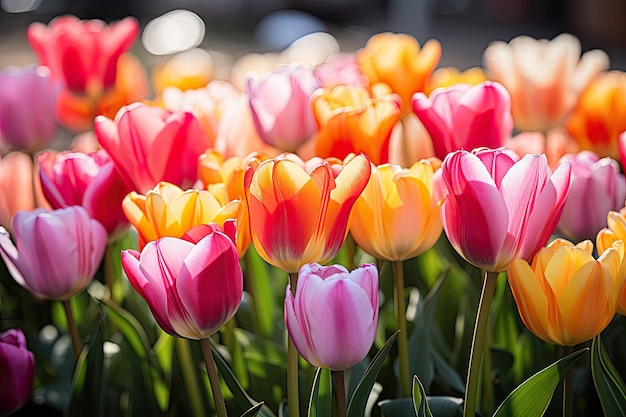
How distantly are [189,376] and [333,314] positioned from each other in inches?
11.0

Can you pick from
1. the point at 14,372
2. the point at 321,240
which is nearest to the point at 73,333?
the point at 14,372

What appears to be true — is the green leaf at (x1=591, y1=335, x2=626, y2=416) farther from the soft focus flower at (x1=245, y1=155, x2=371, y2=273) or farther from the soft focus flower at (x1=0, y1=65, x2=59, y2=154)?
the soft focus flower at (x1=0, y1=65, x2=59, y2=154)

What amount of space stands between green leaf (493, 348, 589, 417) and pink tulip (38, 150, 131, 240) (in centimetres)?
40

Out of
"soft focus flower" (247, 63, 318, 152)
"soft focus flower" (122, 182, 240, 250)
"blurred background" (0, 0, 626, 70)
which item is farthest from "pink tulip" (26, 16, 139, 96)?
"blurred background" (0, 0, 626, 70)

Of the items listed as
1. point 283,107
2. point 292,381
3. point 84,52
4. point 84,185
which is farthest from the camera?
point 84,52

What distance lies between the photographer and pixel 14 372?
820mm

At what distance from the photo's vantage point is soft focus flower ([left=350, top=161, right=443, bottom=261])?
0.76m

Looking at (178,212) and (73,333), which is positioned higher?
(178,212)

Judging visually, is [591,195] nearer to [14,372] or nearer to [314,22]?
[14,372]

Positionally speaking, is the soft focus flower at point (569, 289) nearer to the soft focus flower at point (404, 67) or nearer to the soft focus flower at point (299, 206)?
the soft focus flower at point (299, 206)

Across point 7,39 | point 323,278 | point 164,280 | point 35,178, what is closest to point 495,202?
point 323,278

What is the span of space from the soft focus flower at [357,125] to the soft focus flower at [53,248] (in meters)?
0.23

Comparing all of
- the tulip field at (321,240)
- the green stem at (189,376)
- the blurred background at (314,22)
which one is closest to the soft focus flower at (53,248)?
the tulip field at (321,240)

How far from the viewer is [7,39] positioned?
8703mm
